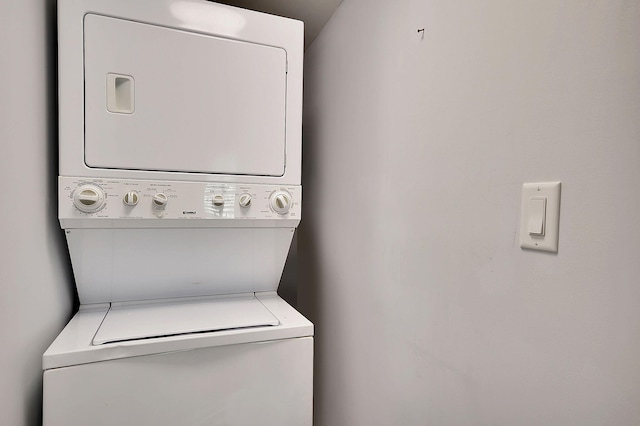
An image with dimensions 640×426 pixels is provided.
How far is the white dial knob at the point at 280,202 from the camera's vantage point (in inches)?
62.9

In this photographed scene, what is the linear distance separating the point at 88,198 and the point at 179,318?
586mm

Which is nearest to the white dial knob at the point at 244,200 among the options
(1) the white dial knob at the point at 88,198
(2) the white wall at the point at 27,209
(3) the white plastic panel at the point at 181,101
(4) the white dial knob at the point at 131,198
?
(3) the white plastic panel at the point at 181,101

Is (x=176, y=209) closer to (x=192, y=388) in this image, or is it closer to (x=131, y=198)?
(x=131, y=198)

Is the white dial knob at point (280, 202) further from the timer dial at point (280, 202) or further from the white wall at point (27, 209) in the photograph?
the white wall at point (27, 209)

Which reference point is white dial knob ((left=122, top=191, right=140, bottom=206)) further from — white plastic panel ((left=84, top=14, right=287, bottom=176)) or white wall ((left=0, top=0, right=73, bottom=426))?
white wall ((left=0, top=0, right=73, bottom=426))

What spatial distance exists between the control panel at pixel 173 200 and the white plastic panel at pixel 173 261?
0.12m

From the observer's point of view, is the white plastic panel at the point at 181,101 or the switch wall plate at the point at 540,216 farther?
the white plastic panel at the point at 181,101

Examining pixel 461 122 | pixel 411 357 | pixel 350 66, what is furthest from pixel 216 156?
pixel 411 357

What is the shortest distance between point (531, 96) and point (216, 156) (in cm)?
119

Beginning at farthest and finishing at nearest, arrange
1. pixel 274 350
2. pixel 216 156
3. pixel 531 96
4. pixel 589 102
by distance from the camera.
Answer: pixel 216 156
pixel 274 350
pixel 531 96
pixel 589 102

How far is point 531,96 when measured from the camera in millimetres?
774

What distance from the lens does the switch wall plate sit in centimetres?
72

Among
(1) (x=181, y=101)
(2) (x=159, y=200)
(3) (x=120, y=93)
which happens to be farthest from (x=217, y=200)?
(3) (x=120, y=93)

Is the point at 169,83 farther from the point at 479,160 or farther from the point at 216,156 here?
the point at 479,160
